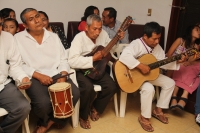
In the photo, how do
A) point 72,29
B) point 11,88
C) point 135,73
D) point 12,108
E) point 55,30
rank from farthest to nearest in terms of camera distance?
point 72,29 → point 55,30 → point 135,73 → point 11,88 → point 12,108

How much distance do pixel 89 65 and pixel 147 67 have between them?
2.06ft

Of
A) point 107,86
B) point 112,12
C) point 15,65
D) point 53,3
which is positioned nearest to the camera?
point 15,65

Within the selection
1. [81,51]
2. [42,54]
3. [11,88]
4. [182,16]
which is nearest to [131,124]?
[81,51]

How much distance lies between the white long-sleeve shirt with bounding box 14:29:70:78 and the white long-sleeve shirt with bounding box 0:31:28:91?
8cm

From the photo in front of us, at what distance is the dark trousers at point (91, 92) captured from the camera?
7.75 ft

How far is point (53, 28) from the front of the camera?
3002 mm

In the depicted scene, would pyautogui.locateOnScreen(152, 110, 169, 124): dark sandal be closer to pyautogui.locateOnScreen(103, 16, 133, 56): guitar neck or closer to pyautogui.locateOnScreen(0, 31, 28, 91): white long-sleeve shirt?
pyautogui.locateOnScreen(103, 16, 133, 56): guitar neck

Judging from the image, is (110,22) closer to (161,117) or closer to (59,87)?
(161,117)

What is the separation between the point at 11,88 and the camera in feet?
6.59

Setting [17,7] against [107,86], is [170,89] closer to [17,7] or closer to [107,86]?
[107,86]

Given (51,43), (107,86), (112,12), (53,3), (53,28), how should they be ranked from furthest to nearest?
(53,3), (112,12), (53,28), (107,86), (51,43)

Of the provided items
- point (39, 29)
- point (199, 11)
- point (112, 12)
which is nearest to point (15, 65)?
point (39, 29)

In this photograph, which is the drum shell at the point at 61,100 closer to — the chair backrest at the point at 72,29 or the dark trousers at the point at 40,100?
the dark trousers at the point at 40,100

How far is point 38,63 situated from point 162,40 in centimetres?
221
